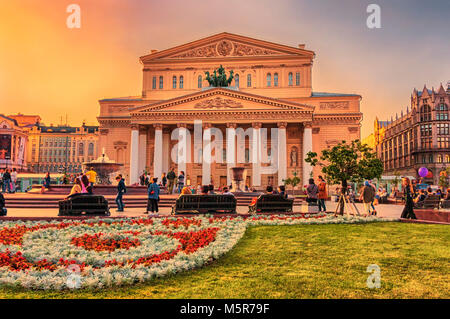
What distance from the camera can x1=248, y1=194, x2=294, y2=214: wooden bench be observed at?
546 inches

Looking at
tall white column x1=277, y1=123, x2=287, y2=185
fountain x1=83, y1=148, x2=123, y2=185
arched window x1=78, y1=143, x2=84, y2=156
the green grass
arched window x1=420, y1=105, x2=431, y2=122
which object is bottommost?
the green grass

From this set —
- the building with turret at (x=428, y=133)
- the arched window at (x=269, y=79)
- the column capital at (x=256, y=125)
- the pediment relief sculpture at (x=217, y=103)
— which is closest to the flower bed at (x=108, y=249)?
the column capital at (x=256, y=125)

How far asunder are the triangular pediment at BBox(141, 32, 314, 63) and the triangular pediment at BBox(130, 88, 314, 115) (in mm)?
10722

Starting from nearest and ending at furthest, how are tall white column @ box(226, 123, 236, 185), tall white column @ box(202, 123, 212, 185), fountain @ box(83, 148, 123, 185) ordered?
1. fountain @ box(83, 148, 123, 185)
2. tall white column @ box(202, 123, 212, 185)
3. tall white column @ box(226, 123, 236, 185)

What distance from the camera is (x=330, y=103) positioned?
4606 centimetres

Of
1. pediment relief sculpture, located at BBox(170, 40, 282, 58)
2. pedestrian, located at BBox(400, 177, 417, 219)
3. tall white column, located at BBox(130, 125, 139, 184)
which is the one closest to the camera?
pedestrian, located at BBox(400, 177, 417, 219)

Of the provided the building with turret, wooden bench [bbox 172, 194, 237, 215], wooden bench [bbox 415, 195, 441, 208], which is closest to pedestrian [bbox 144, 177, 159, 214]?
wooden bench [bbox 172, 194, 237, 215]

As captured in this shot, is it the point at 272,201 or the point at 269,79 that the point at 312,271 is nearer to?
the point at 272,201

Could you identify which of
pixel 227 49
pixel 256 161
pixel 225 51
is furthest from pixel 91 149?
pixel 256 161

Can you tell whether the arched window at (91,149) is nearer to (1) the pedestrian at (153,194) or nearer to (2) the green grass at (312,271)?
(1) the pedestrian at (153,194)

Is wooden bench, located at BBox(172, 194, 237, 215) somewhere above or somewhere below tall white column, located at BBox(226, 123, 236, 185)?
below

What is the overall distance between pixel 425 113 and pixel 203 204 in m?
71.5

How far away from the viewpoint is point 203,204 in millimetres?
13586

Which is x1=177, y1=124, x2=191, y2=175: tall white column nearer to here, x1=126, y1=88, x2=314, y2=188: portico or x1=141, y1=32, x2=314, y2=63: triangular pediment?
x1=126, y1=88, x2=314, y2=188: portico
